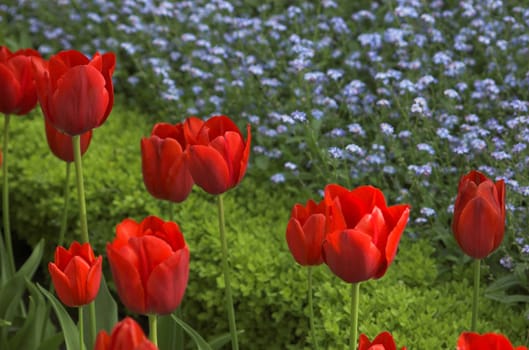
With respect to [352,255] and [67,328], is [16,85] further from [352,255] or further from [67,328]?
[352,255]

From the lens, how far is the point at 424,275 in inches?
113

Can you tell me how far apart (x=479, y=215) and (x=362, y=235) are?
0.26 meters

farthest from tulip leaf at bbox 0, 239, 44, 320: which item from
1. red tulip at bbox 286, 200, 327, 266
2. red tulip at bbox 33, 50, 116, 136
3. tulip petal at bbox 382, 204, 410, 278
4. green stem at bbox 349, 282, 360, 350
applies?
tulip petal at bbox 382, 204, 410, 278

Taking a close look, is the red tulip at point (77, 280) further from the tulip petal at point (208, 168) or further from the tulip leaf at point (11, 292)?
the tulip leaf at point (11, 292)

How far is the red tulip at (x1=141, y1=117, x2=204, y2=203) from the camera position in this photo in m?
1.88

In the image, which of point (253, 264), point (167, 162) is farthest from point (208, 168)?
point (253, 264)

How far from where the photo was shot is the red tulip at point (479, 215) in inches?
63.9

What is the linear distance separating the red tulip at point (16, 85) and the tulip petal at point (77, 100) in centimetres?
49

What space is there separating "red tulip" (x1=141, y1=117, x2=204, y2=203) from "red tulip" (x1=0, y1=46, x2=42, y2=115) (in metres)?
0.46

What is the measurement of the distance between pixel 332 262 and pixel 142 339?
42cm

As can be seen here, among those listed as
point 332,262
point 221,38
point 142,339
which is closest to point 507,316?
point 332,262

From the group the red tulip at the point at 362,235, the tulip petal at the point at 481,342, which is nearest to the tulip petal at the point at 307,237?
the red tulip at the point at 362,235

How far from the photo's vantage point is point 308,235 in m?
1.69

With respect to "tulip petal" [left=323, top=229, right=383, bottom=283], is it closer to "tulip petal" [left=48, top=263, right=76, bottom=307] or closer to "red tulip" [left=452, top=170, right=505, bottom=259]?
"red tulip" [left=452, top=170, right=505, bottom=259]
